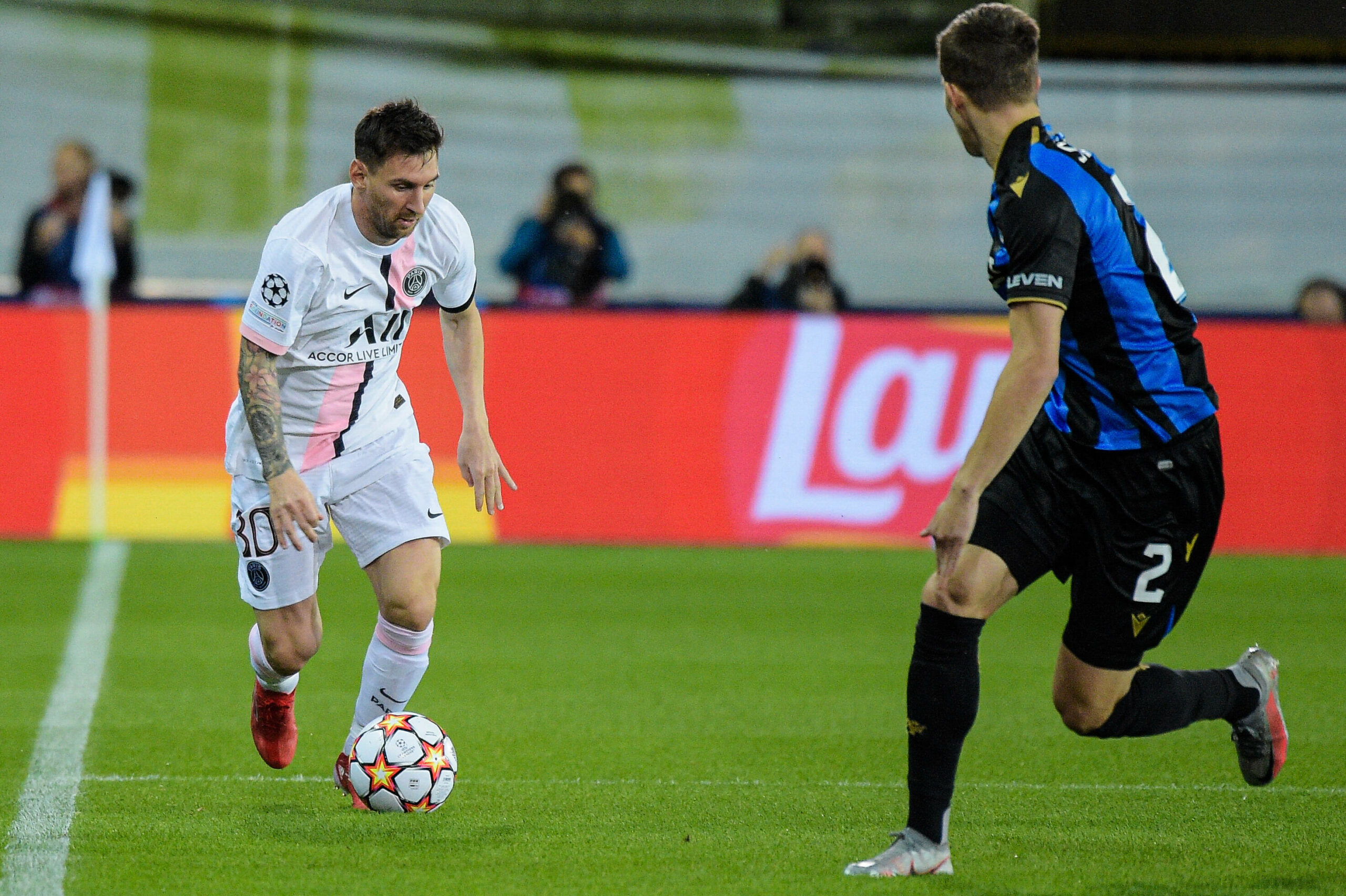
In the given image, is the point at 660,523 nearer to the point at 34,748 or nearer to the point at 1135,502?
the point at 34,748

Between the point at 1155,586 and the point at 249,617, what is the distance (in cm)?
493

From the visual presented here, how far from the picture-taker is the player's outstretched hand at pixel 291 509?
4.49m

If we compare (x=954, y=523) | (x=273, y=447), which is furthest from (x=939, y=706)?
(x=273, y=447)

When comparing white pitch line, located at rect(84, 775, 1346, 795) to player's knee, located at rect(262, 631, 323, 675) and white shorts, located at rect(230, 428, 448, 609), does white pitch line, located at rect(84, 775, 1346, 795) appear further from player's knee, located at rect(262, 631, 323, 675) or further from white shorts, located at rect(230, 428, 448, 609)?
white shorts, located at rect(230, 428, 448, 609)

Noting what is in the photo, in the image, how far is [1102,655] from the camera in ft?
14.3

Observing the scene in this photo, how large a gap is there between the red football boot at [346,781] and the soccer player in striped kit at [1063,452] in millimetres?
1430

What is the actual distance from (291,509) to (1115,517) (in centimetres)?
207

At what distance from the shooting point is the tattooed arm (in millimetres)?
4496

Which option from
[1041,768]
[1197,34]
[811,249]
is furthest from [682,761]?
[1197,34]

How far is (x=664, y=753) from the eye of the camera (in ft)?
18.3

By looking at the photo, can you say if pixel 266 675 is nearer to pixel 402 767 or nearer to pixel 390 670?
pixel 390 670

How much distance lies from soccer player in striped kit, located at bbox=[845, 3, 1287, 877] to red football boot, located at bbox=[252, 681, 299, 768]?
1862mm

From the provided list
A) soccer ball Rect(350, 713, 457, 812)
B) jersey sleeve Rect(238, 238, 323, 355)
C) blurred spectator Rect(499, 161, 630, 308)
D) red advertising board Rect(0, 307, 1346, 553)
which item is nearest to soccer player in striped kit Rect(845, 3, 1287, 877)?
soccer ball Rect(350, 713, 457, 812)

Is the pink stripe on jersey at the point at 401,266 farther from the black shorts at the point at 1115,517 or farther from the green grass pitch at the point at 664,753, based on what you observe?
the black shorts at the point at 1115,517
